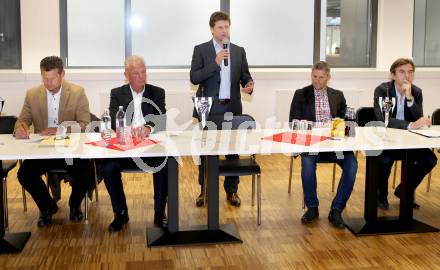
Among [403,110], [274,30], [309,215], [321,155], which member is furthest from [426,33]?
[309,215]

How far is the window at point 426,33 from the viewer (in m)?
7.83

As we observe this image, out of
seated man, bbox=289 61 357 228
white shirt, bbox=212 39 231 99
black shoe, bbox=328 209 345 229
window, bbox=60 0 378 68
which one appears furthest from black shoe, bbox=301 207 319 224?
window, bbox=60 0 378 68

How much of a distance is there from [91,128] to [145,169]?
77 centimetres

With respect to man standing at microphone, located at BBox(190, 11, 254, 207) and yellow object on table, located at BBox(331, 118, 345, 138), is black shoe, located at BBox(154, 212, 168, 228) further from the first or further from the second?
yellow object on table, located at BBox(331, 118, 345, 138)

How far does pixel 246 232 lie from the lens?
13.3ft

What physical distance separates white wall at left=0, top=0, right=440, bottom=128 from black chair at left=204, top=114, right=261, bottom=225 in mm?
2521

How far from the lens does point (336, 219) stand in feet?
13.7

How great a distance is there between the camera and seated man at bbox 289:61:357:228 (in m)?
4.20

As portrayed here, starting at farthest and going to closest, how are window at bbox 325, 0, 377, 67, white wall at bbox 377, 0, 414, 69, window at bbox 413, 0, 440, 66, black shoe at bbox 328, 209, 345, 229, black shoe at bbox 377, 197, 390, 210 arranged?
1. window at bbox 413, 0, 440, 66
2. window at bbox 325, 0, 377, 67
3. white wall at bbox 377, 0, 414, 69
4. black shoe at bbox 377, 197, 390, 210
5. black shoe at bbox 328, 209, 345, 229

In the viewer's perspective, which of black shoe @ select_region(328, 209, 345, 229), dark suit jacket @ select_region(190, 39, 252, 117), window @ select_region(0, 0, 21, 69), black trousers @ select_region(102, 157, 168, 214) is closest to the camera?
black trousers @ select_region(102, 157, 168, 214)

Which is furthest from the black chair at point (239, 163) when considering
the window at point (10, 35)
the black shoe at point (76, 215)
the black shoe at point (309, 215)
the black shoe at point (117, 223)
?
the window at point (10, 35)

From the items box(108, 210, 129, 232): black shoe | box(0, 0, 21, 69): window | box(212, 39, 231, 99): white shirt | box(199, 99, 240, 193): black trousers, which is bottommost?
box(108, 210, 129, 232): black shoe

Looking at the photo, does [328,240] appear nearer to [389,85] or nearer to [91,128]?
[389,85]

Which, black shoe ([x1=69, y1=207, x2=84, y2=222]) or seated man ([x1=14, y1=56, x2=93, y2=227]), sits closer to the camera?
seated man ([x1=14, y1=56, x2=93, y2=227])
